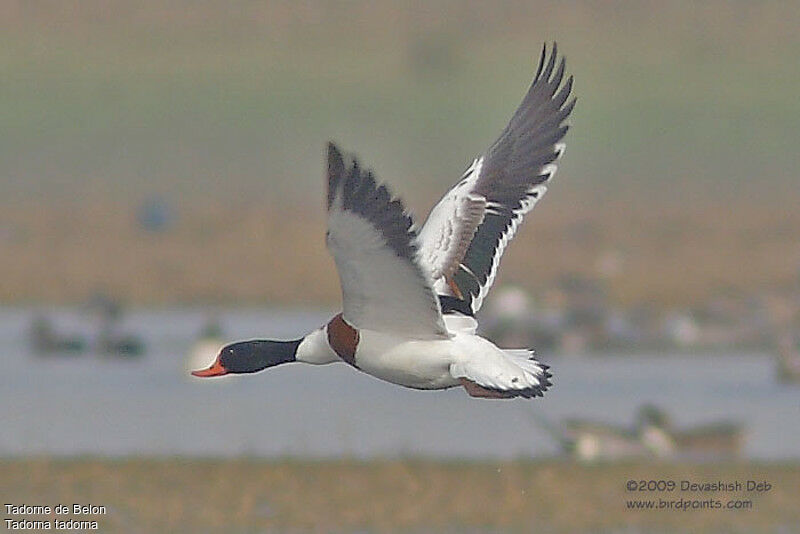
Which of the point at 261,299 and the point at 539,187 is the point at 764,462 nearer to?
the point at 539,187

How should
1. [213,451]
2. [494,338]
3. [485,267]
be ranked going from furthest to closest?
1. [494,338]
2. [213,451]
3. [485,267]

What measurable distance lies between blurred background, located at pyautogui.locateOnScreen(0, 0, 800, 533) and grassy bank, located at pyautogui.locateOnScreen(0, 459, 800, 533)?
2cm

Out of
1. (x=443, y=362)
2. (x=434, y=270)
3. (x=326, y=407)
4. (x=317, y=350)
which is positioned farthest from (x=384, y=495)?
(x=443, y=362)

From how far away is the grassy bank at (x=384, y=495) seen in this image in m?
10.3

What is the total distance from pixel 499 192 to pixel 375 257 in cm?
142

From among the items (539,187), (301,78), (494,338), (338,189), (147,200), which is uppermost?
(301,78)

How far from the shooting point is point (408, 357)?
22.6 feet

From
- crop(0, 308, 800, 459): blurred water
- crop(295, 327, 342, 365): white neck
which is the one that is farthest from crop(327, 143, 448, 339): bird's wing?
crop(0, 308, 800, 459): blurred water

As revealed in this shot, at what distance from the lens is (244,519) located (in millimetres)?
10328

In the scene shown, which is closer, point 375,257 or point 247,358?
point 375,257

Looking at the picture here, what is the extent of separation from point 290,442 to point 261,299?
18.0ft

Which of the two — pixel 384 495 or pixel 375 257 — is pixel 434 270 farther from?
pixel 384 495

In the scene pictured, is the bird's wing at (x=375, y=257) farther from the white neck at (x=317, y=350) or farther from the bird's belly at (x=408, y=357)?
the white neck at (x=317, y=350)

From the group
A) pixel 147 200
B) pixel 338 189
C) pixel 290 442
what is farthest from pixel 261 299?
pixel 338 189
